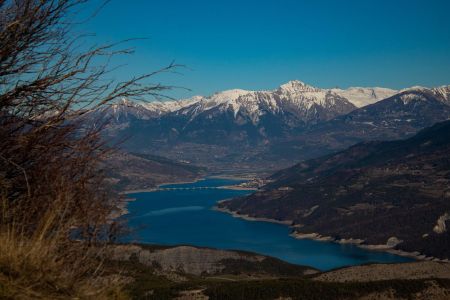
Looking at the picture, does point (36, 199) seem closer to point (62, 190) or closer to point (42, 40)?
point (62, 190)

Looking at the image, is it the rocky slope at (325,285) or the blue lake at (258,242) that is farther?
the blue lake at (258,242)

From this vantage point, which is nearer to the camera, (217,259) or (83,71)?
(83,71)

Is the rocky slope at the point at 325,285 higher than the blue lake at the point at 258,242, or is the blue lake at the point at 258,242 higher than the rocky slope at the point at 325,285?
the rocky slope at the point at 325,285

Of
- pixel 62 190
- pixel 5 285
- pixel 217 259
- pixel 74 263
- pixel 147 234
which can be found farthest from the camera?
pixel 147 234

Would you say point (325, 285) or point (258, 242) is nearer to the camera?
point (325, 285)

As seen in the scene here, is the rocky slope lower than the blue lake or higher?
higher

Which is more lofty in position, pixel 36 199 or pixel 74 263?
pixel 36 199

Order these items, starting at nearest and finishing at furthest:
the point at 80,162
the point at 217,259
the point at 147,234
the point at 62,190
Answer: the point at 62,190 < the point at 80,162 < the point at 217,259 < the point at 147,234

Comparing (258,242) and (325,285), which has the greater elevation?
(325,285)

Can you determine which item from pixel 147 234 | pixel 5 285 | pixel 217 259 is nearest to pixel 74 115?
pixel 5 285

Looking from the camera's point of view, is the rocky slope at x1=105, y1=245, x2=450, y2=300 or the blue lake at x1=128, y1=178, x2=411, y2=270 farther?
the blue lake at x1=128, y1=178, x2=411, y2=270

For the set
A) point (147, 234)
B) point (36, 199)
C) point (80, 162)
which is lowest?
point (147, 234)
